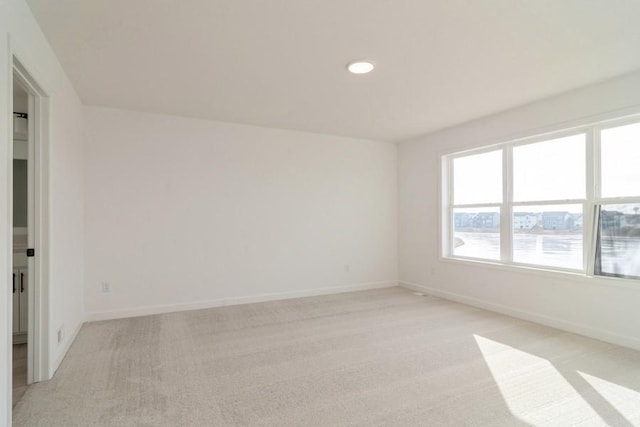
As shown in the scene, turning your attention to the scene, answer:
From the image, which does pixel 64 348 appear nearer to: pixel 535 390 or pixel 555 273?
pixel 535 390

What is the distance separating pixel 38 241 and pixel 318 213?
3468mm

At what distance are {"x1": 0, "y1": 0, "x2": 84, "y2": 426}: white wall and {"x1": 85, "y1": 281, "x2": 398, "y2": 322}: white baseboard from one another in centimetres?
33

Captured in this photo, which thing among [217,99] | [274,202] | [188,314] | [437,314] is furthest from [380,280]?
[217,99]

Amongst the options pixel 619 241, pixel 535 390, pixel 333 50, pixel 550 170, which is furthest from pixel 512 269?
pixel 333 50

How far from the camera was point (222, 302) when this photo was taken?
176 inches

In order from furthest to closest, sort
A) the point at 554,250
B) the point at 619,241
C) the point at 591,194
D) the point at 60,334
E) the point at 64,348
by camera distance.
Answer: the point at 554,250 < the point at 591,194 < the point at 619,241 < the point at 64,348 < the point at 60,334

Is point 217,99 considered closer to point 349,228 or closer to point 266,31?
point 266,31

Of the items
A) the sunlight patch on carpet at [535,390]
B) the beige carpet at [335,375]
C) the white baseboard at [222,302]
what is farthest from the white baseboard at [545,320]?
the white baseboard at [222,302]

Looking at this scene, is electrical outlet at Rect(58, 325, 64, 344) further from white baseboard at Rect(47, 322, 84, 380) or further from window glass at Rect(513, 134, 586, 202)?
window glass at Rect(513, 134, 586, 202)

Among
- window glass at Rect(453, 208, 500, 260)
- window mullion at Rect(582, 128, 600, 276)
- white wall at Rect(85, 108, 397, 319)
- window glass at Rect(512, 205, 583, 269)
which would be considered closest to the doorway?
white wall at Rect(85, 108, 397, 319)

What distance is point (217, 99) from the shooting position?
3.61 m

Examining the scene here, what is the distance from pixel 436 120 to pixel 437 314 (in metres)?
2.57

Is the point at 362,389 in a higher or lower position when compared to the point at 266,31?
lower

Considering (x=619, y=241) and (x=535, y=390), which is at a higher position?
(x=619, y=241)
